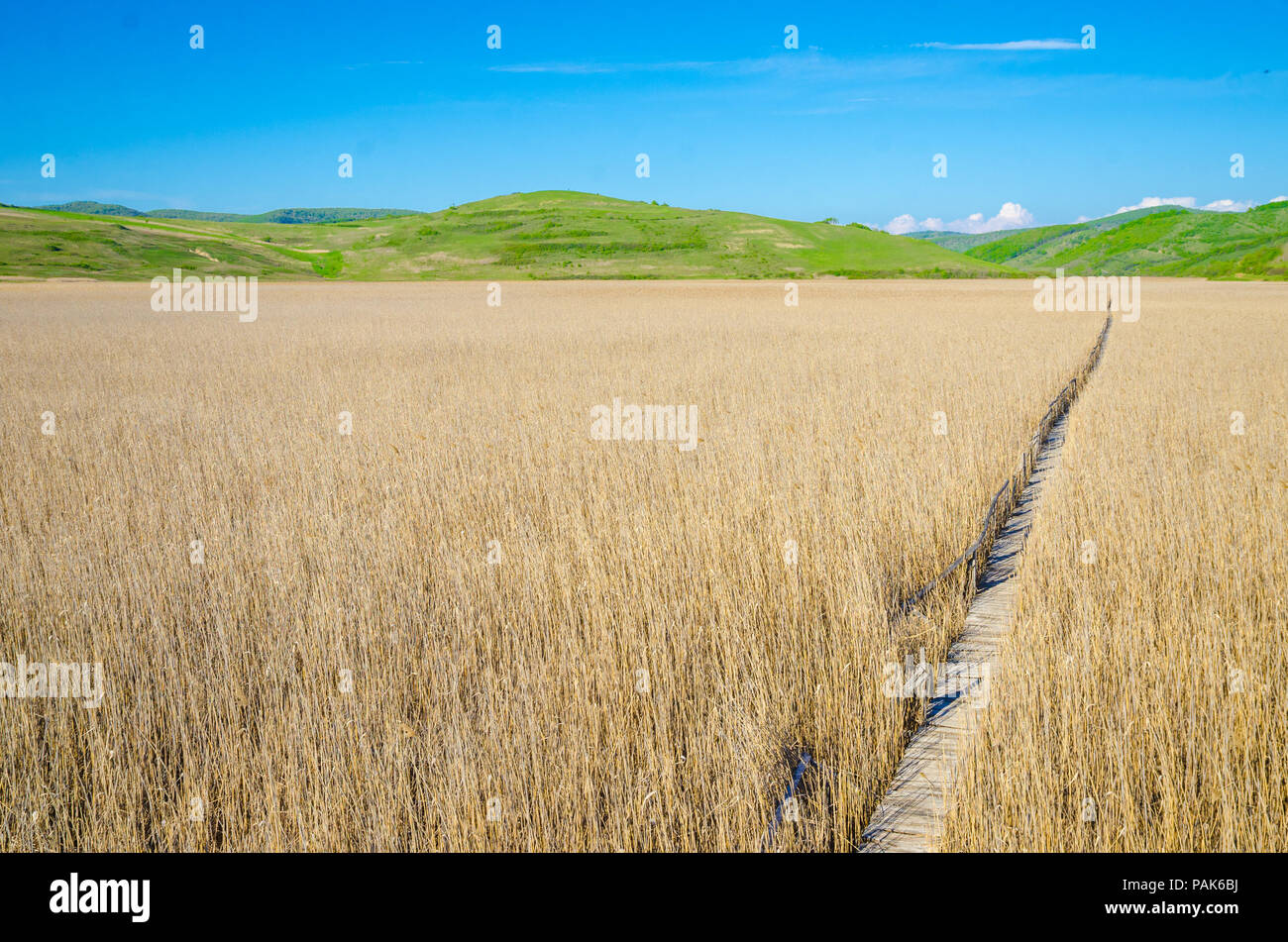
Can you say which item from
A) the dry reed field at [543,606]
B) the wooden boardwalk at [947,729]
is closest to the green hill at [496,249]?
the dry reed field at [543,606]

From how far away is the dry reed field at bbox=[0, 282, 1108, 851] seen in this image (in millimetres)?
2748

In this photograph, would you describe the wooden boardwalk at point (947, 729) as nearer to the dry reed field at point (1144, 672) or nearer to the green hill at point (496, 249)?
the dry reed field at point (1144, 672)

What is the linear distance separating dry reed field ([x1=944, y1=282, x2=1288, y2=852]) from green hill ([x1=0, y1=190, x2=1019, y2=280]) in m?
92.6

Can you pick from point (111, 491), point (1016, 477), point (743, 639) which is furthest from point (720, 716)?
point (111, 491)

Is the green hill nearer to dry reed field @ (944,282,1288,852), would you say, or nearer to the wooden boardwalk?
dry reed field @ (944,282,1288,852)

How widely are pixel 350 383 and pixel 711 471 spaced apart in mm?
9438

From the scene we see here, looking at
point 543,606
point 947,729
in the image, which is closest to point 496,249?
point 543,606

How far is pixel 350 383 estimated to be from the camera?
14.2 metres

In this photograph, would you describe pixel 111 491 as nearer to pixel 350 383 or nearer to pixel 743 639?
pixel 743 639

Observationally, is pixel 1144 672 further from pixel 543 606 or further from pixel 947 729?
pixel 543 606

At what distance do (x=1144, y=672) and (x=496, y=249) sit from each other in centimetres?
11868

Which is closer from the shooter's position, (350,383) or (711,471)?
(711,471)

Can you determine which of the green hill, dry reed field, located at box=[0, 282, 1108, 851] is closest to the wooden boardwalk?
dry reed field, located at box=[0, 282, 1108, 851]

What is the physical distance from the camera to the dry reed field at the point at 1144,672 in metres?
2.54
